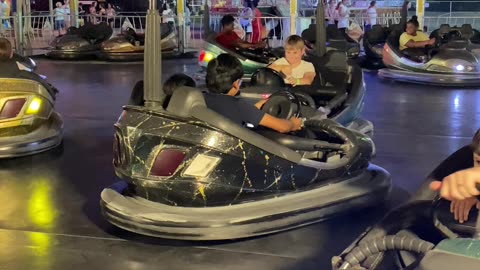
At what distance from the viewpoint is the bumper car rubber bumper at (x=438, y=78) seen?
6.10 m

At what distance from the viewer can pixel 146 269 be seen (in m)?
2.07

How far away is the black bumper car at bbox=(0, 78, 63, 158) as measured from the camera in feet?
11.2

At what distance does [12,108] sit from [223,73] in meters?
1.46

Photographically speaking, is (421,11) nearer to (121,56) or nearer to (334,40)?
(334,40)

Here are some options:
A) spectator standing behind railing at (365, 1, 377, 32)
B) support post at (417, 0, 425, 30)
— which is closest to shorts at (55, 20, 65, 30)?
spectator standing behind railing at (365, 1, 377, 32)

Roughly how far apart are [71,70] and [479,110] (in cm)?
452

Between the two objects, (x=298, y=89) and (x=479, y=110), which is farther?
(x=479, y=110)

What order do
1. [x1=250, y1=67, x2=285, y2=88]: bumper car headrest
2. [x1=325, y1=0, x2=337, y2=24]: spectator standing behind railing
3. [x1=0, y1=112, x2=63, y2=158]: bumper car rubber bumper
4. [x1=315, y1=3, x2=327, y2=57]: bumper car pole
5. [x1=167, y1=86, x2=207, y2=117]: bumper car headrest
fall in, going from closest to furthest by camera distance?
[x1=167, y1=86, x2=207, y2=117]: bumper car headrest → [x1=250, y1=67, x2=285, y2=88]: bumper car headrest → [x1=0, y1=112, x2=63, y2=158]: bumper car rubber bumper → [x1=315, y1=3, x2=327, y2=57]: bumper car pole → [x1=325, y1=0, x2=337, y2=24]: spectator standing behind railing

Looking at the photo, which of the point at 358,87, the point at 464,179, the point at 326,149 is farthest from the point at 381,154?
the point at 464,179

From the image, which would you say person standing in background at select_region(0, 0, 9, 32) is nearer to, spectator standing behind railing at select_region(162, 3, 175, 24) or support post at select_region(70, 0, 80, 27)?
support post at select_region(70, 0, 80, 27)

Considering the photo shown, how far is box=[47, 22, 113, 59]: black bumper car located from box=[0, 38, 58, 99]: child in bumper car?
5.07 m

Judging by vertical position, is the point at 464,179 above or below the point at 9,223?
above

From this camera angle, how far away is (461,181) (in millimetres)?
985

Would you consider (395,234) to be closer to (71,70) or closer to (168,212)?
(168,212)
